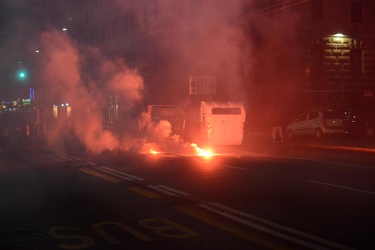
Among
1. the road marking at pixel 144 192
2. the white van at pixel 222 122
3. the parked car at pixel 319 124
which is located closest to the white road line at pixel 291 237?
the road marking at pixel 144 192

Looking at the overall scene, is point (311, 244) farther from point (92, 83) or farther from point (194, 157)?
point (92, 83)

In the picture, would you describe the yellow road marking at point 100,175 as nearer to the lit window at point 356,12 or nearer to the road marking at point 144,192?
the road marking at point 144,192

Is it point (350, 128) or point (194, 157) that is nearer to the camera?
point (194, 157)

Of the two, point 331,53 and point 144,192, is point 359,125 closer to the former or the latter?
point 331,53

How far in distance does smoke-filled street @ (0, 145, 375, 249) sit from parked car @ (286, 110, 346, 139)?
34.3ft

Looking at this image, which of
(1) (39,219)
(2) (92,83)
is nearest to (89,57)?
(2) (92,83)

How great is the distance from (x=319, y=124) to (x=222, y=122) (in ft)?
24.1

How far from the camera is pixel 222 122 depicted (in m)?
20.3

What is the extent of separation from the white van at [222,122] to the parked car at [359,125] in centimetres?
796

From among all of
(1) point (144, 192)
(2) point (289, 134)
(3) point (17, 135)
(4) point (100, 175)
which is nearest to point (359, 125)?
(2) point (289, 134)

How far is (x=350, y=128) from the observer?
26.9 metres

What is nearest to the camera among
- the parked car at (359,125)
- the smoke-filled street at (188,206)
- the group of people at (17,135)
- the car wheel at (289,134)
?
the smoke-filled street at (188,206)

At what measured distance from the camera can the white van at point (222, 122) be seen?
2031 cm

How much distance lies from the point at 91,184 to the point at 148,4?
411 inches
